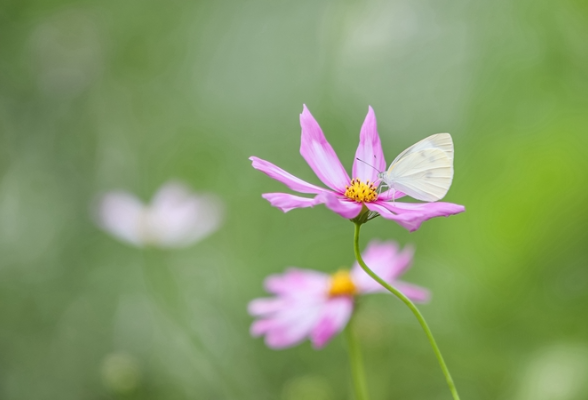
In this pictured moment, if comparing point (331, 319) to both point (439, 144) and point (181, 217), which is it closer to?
point (439, 144)

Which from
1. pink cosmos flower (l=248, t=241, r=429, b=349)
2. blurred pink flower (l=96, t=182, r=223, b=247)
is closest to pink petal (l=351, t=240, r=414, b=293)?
pink cosmos flower (l=248, t=241, r=429, b=349)

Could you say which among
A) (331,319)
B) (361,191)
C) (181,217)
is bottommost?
(331,319)

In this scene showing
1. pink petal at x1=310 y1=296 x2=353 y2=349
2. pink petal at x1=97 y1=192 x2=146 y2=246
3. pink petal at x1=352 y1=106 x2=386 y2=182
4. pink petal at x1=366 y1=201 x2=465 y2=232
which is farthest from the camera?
pink petal at x1=97 y1=192 x2=146 y2=246

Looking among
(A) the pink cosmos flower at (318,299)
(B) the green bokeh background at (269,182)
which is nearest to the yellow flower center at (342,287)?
(A) the pink cosmos flower at (318,299)

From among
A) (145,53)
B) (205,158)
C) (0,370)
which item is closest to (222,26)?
(145,53)

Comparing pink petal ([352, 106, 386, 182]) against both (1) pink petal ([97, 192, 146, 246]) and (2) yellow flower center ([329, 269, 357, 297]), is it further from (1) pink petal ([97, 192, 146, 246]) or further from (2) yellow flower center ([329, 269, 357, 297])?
(1) pink petal ([97, 192, 146, 246])

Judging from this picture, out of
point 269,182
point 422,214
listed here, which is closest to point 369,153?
point 422,214
